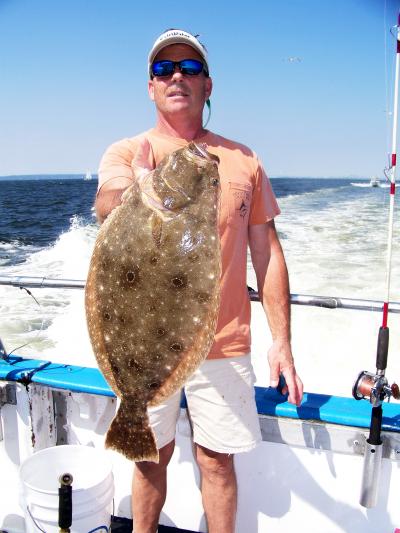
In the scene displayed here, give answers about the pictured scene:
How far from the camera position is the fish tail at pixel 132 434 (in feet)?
5.84

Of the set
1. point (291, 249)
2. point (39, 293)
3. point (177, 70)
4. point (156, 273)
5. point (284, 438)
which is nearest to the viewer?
point (156, 273)

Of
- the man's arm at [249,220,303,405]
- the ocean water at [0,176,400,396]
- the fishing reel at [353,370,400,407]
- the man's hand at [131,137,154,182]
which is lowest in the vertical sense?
the ocean water at [0,176,400,396]

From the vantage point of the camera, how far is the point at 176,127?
7.36 ft

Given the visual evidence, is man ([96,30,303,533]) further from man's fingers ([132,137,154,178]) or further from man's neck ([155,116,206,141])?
man's fingers ([132,137,154,178])

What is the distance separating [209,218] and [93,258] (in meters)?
0.41

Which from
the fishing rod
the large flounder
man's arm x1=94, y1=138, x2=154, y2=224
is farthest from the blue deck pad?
man's arm x1=94, y1=138, x2=154, y2=224

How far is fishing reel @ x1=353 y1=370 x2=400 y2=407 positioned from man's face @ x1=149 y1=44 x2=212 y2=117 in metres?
1.42

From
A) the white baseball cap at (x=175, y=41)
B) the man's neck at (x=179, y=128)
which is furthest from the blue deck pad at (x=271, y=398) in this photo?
the white baseball cap at (x=175, y=41)

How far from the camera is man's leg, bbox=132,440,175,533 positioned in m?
2.35

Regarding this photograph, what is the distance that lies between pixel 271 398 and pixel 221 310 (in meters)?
0.64

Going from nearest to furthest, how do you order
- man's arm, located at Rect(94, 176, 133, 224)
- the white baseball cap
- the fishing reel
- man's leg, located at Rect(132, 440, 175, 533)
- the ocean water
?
man's arm, located at Rect(94, 176, 133, 224) → the white baseball cap → the fishing reel → man's leg, located at Rect(132, 440, 175, 533) → the ocean water

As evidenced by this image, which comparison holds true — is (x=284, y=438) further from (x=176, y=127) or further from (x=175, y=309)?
(x=176, y=127)

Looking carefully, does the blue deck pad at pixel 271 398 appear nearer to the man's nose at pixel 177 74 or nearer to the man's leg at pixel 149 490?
the man's leg at pixel 149 490

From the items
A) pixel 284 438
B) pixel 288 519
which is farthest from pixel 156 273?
pixel 288 519
